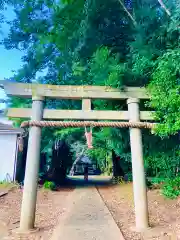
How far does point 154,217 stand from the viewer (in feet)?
19.9

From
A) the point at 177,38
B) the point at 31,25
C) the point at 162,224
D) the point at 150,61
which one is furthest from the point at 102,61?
the point at 31,25

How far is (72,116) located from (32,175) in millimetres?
1613

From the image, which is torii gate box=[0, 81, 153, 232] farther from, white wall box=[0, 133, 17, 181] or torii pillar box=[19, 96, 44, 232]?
white wall box=[0, 133, 17, 181]

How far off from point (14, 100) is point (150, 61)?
6876mm

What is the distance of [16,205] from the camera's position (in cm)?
775

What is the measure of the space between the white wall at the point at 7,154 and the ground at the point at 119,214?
1951mm

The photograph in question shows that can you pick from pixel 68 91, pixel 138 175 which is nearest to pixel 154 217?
pixel 138 175

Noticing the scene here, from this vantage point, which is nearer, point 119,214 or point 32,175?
point 32,175

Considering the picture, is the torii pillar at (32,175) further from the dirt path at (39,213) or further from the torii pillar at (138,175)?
the torii pillar at (138,175)

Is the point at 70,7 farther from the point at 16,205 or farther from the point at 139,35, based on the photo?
the point at 16,205

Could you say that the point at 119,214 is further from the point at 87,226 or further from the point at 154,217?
the point at 87,226

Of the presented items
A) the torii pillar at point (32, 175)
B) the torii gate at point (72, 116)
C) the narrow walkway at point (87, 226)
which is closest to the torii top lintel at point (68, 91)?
the torii gate at point (72, 116)

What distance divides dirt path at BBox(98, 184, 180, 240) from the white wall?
579cm

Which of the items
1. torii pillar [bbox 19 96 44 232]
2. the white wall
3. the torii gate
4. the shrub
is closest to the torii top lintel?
the torii gate
